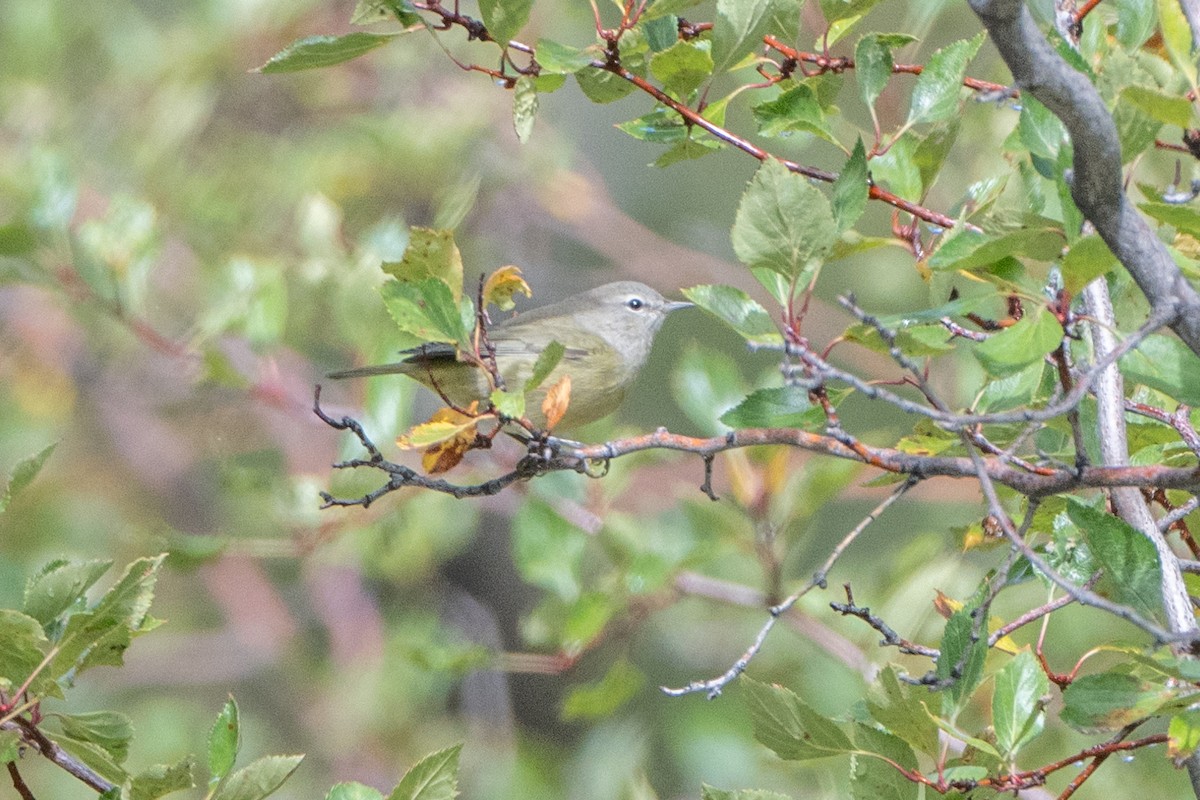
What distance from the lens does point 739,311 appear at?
1523mm

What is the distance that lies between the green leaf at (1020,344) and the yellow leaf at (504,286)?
73 centimetres

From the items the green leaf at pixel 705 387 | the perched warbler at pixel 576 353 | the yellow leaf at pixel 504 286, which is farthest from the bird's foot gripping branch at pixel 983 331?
the perched warbler at pixel 576 353

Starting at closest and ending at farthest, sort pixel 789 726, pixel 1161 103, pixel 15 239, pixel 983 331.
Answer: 1. pixel 1161 103
2. pixel 789 726
3. pixel 983 331
4. pixel 15 239

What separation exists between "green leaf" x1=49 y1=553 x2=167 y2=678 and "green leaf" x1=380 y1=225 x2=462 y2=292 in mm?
454

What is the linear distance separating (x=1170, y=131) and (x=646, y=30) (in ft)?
5.74

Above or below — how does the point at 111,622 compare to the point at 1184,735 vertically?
below

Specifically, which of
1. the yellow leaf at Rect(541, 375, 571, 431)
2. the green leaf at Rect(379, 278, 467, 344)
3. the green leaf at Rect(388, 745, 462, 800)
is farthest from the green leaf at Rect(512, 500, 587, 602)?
the green leaf at Rect(379, 278, 467, 344)

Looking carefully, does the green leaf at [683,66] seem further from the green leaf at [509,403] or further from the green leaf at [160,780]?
the green leaf at [160,780]

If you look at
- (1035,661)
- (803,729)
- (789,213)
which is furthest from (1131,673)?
(789,213)

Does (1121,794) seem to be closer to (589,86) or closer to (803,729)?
(803,729)

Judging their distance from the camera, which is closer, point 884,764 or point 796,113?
point 884,764

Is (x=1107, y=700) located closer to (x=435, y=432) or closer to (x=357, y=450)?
(x=435, y=432)

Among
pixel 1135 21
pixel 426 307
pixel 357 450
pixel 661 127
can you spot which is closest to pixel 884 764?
pixel 426 307

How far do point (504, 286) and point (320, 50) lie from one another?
412 millimetres
